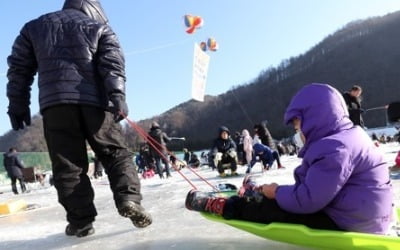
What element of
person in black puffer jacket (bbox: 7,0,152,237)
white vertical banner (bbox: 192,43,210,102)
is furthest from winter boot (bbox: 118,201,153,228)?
white vertical banner (bbox: 192,43,210,102)

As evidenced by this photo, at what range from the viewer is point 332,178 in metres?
1.74

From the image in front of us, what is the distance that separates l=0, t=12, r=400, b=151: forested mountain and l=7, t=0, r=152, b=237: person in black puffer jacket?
77.7 meters

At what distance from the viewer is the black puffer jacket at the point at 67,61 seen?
2473 millimetres

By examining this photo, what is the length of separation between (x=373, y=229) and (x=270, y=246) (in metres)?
0.49

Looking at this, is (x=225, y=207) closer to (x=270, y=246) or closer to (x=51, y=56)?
(x=270, y=246)

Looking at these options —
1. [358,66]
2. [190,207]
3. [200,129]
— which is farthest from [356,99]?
[358,66]

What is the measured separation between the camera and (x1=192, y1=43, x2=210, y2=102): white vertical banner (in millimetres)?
11594

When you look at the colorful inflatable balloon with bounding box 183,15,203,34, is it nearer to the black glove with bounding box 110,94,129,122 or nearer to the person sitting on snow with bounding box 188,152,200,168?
the person sitting on snow with bounding box 188,152,200,168

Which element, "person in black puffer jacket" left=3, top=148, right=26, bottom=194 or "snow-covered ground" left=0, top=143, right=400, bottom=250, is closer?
"snow-covered ground" left=0, top=143, right=400, bottom=250

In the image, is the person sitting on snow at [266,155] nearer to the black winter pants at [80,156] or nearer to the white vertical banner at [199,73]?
the white vertical banner at [199,73]

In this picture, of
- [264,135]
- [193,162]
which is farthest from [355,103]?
[193,162]

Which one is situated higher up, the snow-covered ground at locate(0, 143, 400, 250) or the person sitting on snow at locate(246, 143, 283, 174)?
the snow-covered ground at locate(0, 143, 400, 250)

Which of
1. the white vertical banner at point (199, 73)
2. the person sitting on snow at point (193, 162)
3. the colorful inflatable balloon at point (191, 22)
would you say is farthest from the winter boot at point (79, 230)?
the person sitting on snow at point (193, 162)

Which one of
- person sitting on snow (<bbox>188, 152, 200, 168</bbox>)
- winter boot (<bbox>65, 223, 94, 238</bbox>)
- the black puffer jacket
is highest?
the black puffer jacket
